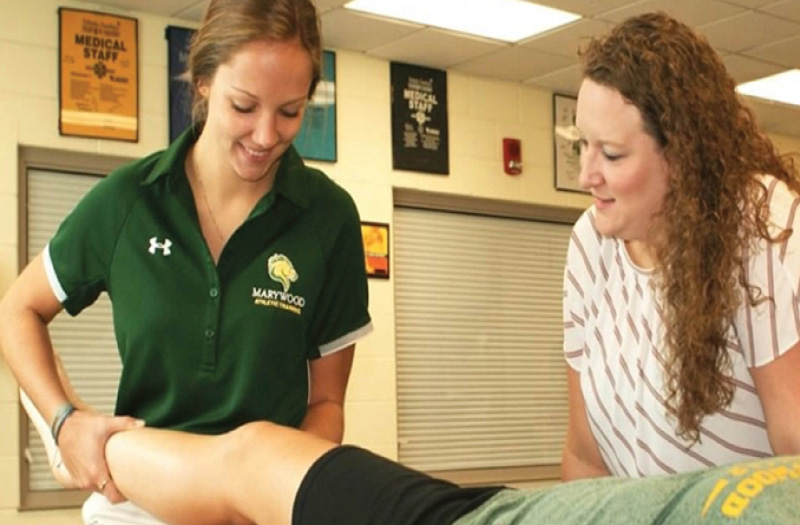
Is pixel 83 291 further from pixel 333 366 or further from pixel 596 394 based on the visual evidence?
pixel 596 394

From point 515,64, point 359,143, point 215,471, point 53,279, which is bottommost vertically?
point 215,471

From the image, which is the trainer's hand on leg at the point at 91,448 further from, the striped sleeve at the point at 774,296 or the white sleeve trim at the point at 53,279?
the striped sleeve at the point at 774,296

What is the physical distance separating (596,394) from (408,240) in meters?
3.86

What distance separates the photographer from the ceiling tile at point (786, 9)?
5.02 meters

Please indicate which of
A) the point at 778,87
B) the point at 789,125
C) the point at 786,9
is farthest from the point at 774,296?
the point at 789,125

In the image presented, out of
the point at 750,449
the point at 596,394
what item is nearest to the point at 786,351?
the point at 750,449

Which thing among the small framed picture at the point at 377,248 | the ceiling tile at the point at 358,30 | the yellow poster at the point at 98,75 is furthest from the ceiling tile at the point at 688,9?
the yellow poster at the point at 98,75

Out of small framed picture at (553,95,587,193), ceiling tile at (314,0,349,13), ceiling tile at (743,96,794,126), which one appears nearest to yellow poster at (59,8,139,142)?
ceiling tile at (314,0,349,13)

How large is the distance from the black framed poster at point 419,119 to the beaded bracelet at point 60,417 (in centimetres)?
374

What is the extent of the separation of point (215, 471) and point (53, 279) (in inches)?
22.0

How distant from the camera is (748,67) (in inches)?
232

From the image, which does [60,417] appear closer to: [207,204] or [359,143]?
[207,204]

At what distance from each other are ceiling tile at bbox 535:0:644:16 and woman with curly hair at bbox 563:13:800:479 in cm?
324

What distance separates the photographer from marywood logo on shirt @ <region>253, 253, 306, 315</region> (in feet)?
6.36
